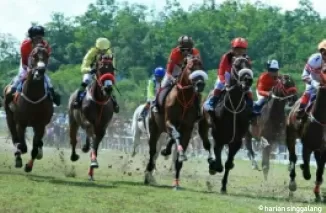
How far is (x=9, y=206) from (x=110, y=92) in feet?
20.1

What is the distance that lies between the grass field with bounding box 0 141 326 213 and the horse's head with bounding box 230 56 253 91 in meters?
2.10

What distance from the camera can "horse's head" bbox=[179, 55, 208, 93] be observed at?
57.9 feet

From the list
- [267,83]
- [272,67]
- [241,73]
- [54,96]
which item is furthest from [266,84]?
[54,96]

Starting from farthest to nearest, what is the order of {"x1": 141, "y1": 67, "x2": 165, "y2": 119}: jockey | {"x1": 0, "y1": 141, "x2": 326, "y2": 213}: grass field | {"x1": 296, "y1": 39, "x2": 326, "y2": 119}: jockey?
{"x1": 141, "y1": 67, "x2": 165, "y2": 119}: jockey
{"x1": 296, "y1": 39, "x2": 326, "y2": 119}: jockey
{"x1": 0, "y1": 141, "x2": 326, "y2": 213}: grass field

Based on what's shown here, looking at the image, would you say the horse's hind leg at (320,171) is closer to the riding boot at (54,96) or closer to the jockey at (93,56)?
the jockey at (93,56)

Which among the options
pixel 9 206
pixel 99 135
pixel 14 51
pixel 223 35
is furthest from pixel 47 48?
pixel 14 51

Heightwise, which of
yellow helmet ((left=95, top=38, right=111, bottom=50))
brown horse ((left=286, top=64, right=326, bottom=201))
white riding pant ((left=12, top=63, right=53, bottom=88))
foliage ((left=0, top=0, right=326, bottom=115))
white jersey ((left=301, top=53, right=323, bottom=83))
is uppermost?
foliage ((left=0, top=0, right=326, bottom=115))

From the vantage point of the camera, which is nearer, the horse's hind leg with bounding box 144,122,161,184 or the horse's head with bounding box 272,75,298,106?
the horse's hind leg with bounding box 144,122,161,184

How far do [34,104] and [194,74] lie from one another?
344 cm

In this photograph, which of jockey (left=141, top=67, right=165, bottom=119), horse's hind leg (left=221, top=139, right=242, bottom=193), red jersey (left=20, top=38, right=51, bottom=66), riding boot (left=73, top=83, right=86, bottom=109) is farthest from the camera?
jockey (left=141, top=67, right=165, bottom=119)

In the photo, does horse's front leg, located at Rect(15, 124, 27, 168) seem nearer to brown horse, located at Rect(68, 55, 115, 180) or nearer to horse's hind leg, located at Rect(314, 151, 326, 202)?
brown horse, located at Rect(68, 55, 115, 180)

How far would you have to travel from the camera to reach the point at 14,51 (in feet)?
304

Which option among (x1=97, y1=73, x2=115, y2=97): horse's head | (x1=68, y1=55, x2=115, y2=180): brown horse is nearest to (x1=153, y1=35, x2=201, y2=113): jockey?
(x1=97, y1=73, x2=115, y2=97): horse's head

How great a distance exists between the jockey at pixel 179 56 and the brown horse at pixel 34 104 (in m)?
2.50
